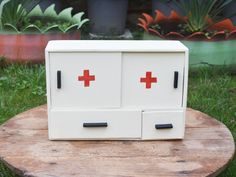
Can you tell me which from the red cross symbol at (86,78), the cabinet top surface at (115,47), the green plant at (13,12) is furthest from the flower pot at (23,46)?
the red cross symbol at (86,78)

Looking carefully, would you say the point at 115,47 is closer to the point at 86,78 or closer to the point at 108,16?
the point at 86,78

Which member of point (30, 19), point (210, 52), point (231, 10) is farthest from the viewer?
point (231, 10)

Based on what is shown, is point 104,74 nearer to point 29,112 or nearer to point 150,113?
point 150,113

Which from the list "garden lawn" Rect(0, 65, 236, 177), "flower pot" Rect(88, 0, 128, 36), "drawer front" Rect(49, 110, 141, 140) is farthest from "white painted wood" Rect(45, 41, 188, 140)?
"flower pot" Rect(88, 0, 128, 36)

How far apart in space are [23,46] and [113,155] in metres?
1.94

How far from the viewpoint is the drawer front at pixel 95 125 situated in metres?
1.60

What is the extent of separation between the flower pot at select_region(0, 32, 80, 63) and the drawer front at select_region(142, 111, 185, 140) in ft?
5.99

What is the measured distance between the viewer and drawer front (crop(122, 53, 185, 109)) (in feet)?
5.11

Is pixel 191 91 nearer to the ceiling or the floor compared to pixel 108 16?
nearer to the floor

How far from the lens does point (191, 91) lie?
2945 mm

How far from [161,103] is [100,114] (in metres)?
0.21

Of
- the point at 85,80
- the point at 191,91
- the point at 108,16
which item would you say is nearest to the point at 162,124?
the point at 85,80

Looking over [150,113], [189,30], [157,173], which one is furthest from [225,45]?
[157,173]

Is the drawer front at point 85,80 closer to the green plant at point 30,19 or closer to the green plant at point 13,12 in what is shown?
the green plant at point 30,19
